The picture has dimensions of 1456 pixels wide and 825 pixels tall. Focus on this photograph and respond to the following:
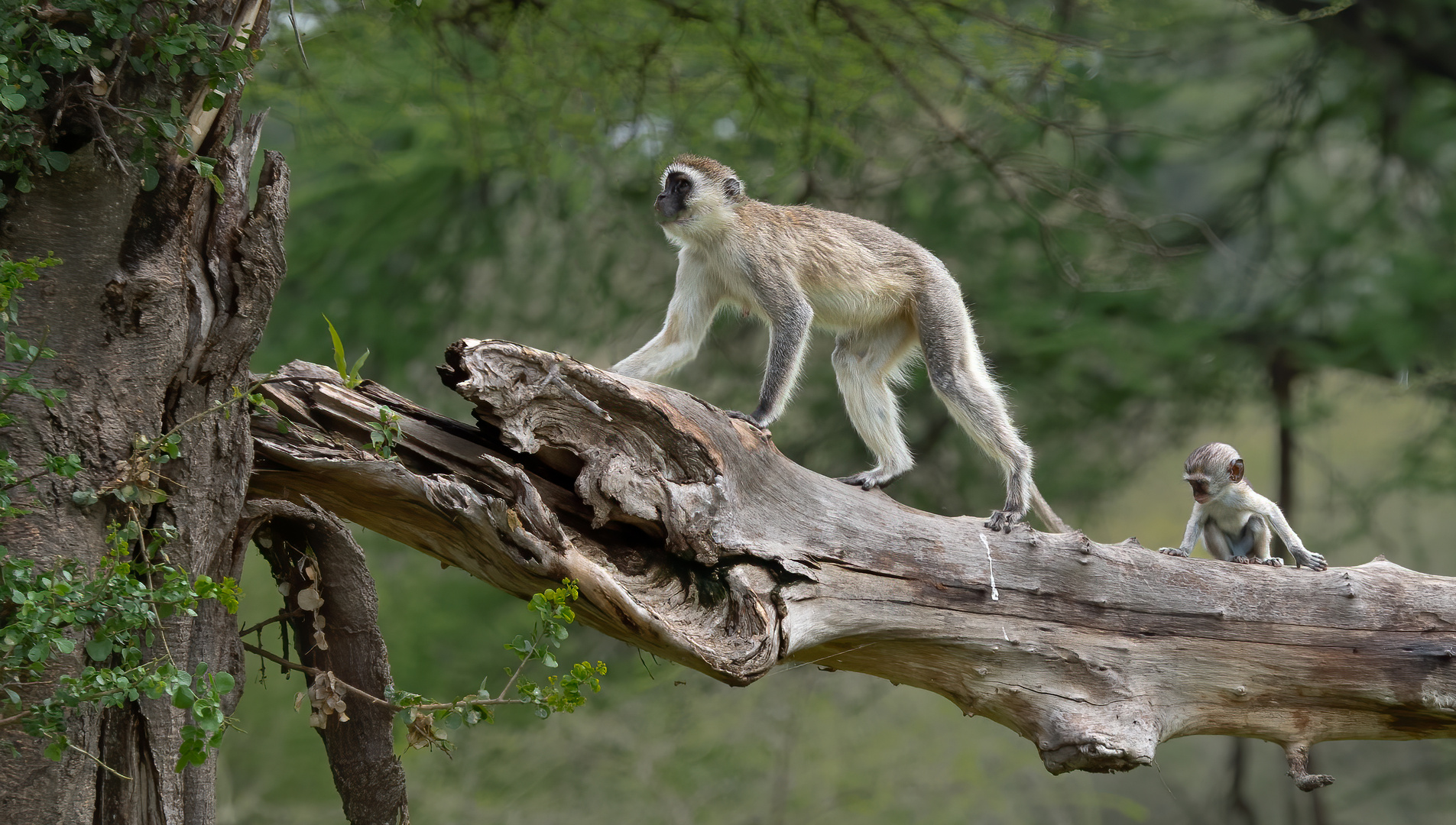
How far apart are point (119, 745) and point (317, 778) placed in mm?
9397

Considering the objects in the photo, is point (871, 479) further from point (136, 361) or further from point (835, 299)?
point (136, 361)

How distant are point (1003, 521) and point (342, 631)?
7.97 feet

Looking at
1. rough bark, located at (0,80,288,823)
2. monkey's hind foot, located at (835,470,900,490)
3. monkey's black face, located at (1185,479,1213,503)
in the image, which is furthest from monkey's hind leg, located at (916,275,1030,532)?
rough bark, located at (0,80,288,823)

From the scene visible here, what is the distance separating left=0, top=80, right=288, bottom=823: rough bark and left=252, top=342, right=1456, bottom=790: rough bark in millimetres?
408

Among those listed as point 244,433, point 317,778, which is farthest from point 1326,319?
point 317,778

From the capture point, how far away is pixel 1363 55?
812cm

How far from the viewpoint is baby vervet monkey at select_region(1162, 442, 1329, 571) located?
4.58 m

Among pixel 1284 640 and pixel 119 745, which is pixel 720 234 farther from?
pixel 119 745

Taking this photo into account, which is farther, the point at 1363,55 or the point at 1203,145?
the point at 1203,145

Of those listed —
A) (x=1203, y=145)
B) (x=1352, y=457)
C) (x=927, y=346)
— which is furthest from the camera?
(x=1352, y=457)

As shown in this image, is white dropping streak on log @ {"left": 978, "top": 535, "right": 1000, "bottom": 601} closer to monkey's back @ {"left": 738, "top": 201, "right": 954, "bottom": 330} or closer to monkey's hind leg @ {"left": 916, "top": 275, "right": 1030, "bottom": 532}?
monkey's hind leg @ {"left": 916, "top": 275, "right": 1030, "bottom": 532}

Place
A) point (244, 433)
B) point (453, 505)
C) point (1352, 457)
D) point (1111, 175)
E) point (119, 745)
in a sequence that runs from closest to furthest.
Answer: point (119, 745) < point (244, 433) < point (453, 505) < point (1111, 175) < point (1352, 457)

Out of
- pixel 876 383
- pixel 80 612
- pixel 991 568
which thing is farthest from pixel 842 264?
pixel 80 612

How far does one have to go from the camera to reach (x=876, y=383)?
5496 millimetres
